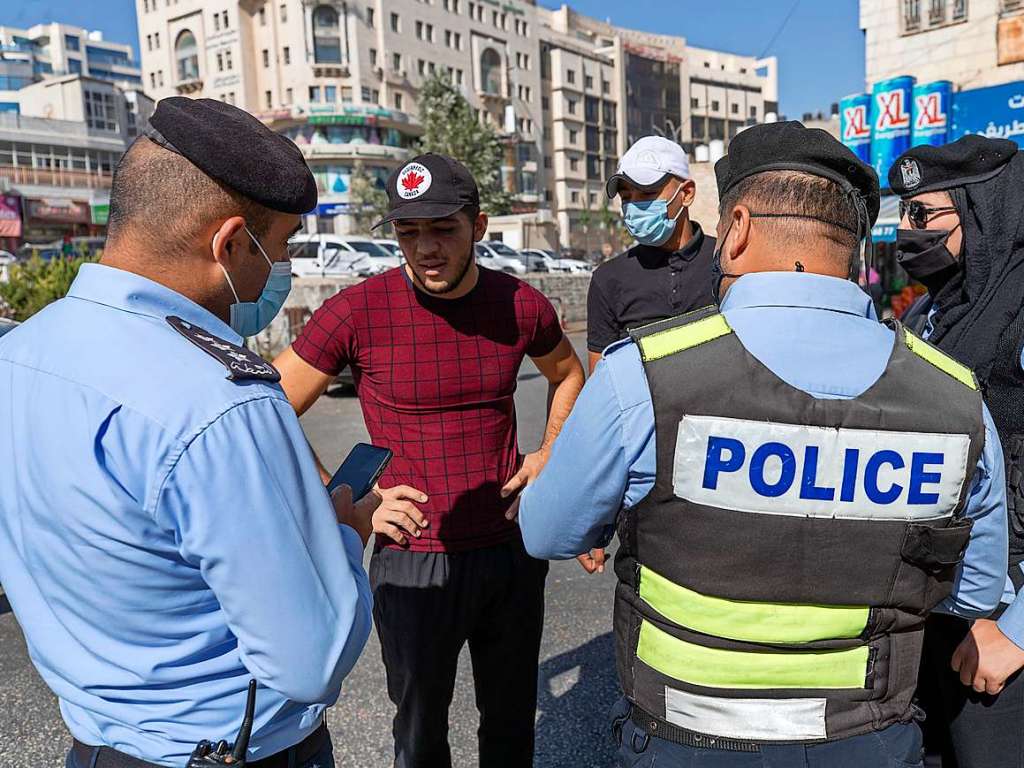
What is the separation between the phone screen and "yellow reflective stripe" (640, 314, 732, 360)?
26.5 inches

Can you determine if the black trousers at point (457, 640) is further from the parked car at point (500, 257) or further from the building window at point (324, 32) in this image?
the building window at point (324, 32)

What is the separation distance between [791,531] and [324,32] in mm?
63666

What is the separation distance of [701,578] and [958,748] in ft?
3.93

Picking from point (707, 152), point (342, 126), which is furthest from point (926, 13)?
point (342, 126)

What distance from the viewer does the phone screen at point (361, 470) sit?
166 centimetres

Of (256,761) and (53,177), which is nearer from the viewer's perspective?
(256,761)

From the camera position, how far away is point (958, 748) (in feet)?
6.64

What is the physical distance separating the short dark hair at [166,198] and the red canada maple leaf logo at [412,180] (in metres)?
1.20

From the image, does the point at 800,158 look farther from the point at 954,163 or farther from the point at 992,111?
the point at 992,111

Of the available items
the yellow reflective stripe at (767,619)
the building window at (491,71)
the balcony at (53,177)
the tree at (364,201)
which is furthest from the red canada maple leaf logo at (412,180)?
the building window at (491,71)

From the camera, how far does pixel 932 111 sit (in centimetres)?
1309

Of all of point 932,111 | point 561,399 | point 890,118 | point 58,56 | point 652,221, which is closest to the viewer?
point 561,399

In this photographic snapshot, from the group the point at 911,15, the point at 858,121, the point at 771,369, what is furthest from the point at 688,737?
the point at 911,15

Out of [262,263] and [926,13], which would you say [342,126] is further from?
[262,263]
